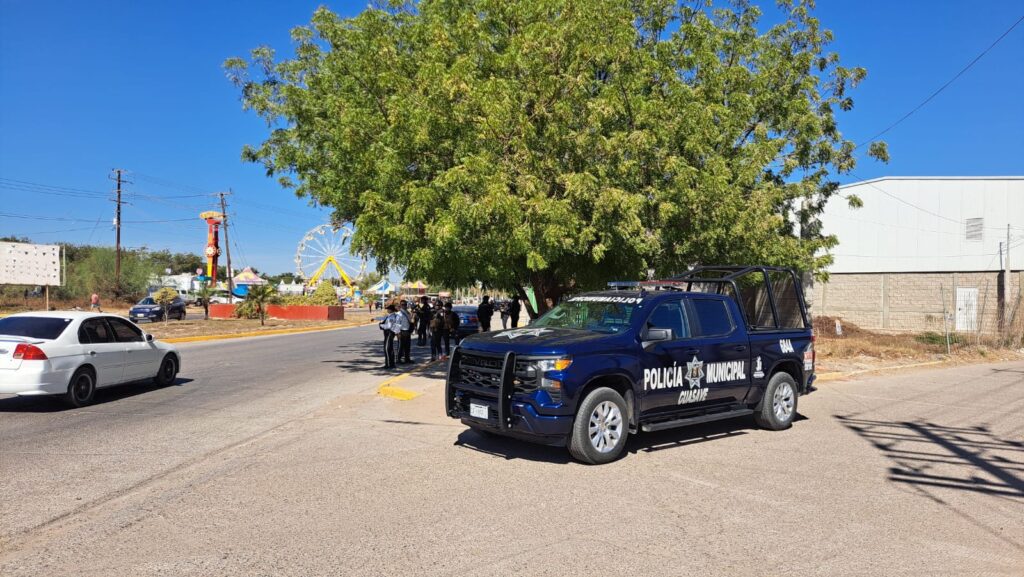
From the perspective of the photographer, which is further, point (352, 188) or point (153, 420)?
point (352, 188)

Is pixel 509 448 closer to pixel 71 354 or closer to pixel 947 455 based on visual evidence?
pixel 947 455

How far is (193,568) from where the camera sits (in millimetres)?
4367

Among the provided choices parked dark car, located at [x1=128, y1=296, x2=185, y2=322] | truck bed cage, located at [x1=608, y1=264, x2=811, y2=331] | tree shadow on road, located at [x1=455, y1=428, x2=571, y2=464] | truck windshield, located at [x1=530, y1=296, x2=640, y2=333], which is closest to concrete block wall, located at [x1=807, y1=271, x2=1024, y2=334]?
truck bed cage, located at [x1=608, y1=264, x2=811, y2=331]

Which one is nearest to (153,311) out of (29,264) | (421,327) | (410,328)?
(29,264)

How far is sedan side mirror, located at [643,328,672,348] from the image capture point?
764cm

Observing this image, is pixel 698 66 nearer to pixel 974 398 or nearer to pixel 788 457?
pixel 974 398

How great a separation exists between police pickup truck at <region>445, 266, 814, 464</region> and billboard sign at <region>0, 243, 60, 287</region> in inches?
1384

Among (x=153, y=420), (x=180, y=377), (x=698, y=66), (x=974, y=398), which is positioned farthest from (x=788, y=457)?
(x=180, y=377)

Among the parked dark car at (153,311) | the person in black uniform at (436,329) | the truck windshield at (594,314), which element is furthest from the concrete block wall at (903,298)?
the parked dark car at (153,311)

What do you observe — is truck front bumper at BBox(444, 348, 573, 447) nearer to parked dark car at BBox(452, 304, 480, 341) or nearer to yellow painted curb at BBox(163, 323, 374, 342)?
parked dark car at BBox(452, 304, 480, 341)

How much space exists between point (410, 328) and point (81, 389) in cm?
770

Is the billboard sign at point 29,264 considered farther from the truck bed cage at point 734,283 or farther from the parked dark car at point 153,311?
the truck bed cage at point 734,283

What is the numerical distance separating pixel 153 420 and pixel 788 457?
8.15 meters

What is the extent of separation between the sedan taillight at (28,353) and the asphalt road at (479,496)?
0.81m
